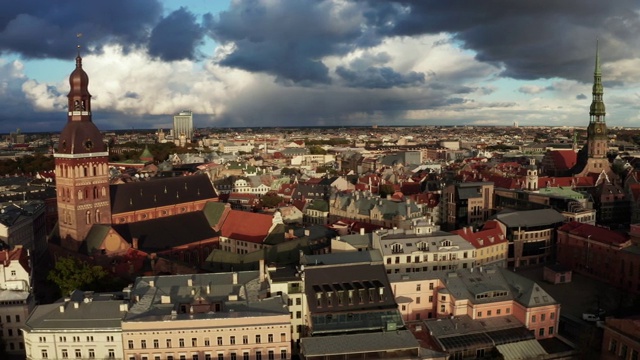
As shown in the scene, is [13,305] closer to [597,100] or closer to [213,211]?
[213,211]

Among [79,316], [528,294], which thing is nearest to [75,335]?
[79,316]

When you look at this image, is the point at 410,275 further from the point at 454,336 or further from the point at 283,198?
the point at 283,198

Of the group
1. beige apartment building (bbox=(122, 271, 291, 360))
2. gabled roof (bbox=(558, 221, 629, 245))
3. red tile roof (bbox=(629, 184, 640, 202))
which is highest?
red tile roof (bbox=(629, 184, 640, 202))

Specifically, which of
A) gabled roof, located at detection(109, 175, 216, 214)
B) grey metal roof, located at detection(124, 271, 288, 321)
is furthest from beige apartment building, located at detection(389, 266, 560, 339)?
gabled roof, located at detection(109, 175, 216, 214)

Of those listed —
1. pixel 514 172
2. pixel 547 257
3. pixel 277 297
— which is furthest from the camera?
pixel 514 172

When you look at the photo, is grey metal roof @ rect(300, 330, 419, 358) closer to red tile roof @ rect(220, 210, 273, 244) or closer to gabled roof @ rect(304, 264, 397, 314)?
gabled roof @ rect(304, 264, 397, 314)

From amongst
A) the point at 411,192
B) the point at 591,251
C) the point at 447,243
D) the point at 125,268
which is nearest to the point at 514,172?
the point at 411,192
